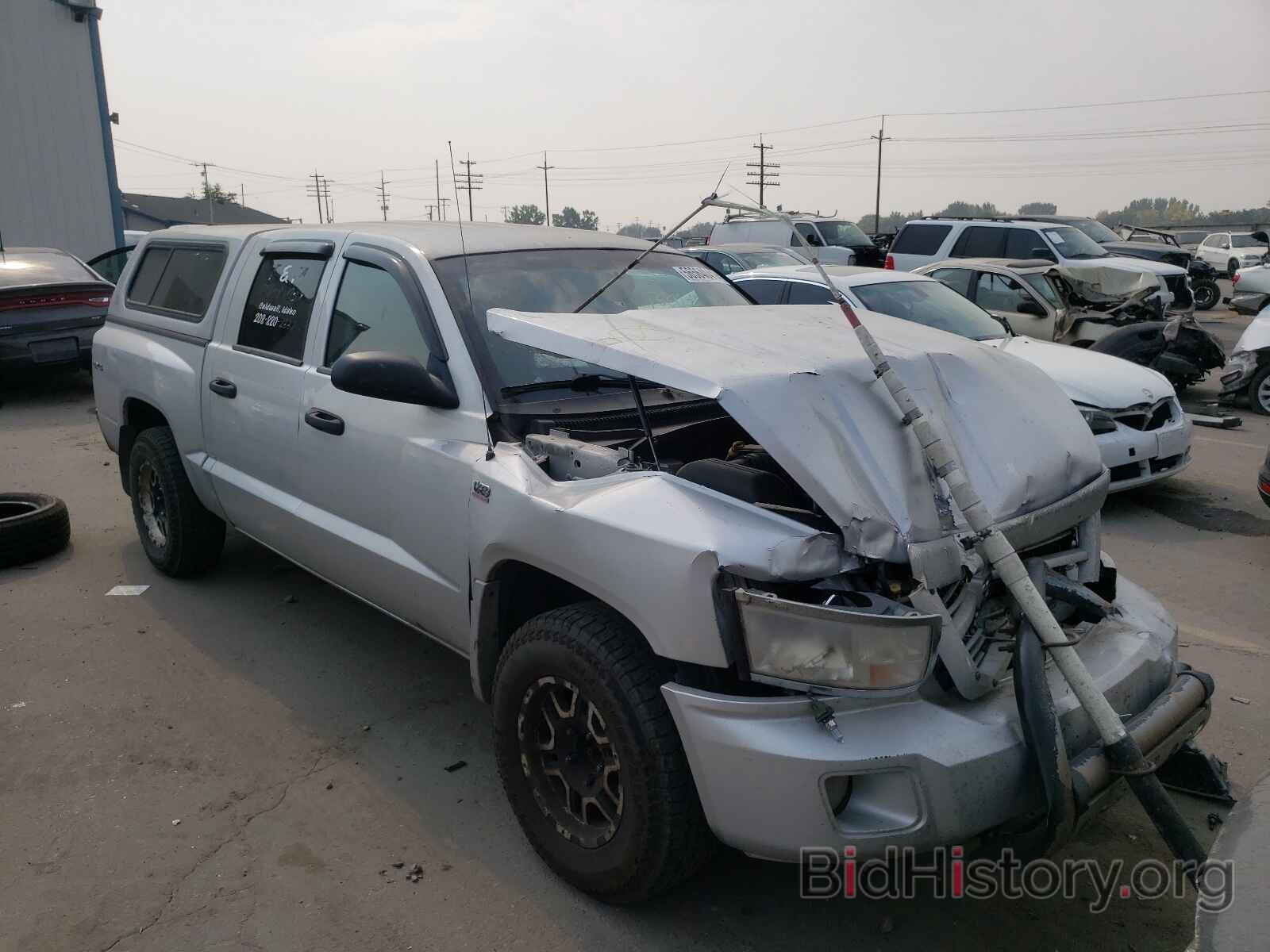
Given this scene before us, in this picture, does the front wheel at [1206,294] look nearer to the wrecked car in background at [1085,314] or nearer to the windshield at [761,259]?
the windshield at [761,259]

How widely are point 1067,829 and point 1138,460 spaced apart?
4.87 m

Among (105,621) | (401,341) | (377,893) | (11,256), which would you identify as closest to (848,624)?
(377,893)

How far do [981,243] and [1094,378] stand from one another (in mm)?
9477

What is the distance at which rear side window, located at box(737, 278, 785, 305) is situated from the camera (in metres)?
8.59

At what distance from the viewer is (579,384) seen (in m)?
3.43

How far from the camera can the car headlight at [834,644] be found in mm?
2250

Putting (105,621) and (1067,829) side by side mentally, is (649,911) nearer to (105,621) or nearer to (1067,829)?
(1067,829)

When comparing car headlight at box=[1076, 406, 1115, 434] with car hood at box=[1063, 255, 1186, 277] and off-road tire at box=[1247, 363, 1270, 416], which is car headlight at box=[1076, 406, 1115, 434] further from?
car hood at box=[1063, 255, 1186, 277]

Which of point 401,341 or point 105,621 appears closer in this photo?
point 401,341

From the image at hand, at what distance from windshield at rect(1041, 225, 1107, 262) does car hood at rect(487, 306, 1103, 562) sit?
13314mm

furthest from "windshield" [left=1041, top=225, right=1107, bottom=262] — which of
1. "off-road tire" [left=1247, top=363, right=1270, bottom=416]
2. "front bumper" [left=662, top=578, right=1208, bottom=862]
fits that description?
"front bumper" [left=662, top=578, right=1208, bottom=862]

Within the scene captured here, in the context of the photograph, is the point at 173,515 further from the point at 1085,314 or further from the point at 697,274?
the point at 1085,314

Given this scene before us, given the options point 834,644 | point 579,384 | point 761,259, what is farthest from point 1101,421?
point 761,259

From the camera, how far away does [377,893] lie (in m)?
2.88
